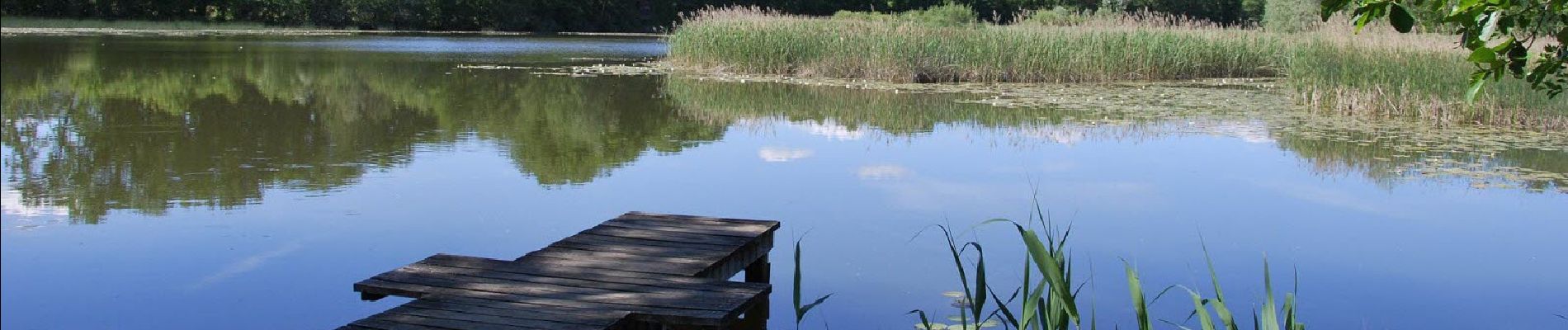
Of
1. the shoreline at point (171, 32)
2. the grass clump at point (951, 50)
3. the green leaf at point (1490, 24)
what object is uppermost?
the green leaf at point (1490, 24)

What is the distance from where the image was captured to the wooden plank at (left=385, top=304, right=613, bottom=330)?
9.61 feet

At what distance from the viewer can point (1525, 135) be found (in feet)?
29.2

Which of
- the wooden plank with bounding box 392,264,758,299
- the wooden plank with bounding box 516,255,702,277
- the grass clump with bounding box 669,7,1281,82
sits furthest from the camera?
the grass clump with bounding box 669,7,1281,82

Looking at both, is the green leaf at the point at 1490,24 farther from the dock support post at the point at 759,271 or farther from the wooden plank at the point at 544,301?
the dock support post at the point at 759,271

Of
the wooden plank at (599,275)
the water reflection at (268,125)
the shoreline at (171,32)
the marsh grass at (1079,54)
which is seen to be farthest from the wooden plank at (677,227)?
the shoreline at (171,32)

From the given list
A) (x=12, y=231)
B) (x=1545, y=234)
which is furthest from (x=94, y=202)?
(x=1545, y=234)

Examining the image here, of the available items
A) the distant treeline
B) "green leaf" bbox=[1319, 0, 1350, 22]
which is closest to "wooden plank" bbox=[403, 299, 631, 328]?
"green leaf" bbox=[1319, 0, 1350, 22]

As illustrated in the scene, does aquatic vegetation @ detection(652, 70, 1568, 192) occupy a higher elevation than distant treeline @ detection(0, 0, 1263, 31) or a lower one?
lower

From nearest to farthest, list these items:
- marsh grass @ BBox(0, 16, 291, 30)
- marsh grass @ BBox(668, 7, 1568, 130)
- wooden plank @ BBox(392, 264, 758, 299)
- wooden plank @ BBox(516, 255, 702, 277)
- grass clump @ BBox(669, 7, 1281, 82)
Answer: wooden plank @ BBox(392, 264, 758, 299), wooden plank @ BBox(516, 255, 702, 277), marsh grass @ BBox(668, 7, 1568, 130), grass clump @ BBox(669, 7, 1281, 82), marsh grass @ BBox(0, 16, 291, 30)

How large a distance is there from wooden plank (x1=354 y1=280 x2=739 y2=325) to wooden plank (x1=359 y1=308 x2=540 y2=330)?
8.8 inches

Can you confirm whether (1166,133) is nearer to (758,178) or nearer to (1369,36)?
(1369,36)

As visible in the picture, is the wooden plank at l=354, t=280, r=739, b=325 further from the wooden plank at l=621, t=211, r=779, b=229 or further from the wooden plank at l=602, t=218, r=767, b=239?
the wooden plank at l=621, t=211, r=779, b=229

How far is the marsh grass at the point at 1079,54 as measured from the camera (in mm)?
10539

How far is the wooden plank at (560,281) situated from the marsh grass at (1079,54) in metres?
8.28
